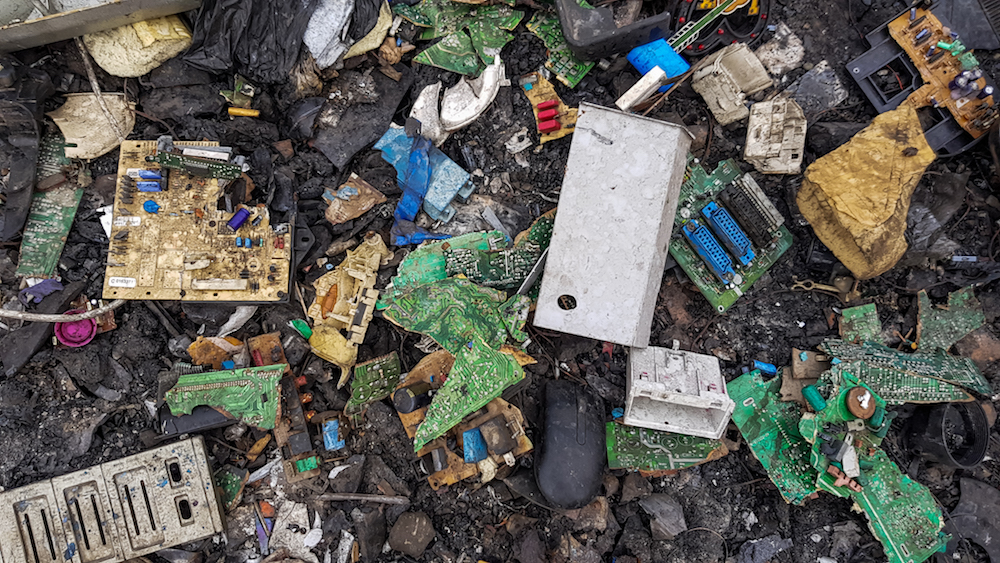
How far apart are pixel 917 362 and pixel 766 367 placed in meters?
1.19

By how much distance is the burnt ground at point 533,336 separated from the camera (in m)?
5.00

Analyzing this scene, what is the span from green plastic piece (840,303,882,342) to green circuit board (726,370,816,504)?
75 cm

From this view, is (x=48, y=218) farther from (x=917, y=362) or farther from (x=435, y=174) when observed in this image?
(x=917, y=362)

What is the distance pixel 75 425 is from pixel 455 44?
4954 millimetres

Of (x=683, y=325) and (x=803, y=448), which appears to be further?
(x=683, y=325)

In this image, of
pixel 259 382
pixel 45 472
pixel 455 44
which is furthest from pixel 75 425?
pixel 455 44

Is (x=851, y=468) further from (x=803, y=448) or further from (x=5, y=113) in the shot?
(x=5, y=113)

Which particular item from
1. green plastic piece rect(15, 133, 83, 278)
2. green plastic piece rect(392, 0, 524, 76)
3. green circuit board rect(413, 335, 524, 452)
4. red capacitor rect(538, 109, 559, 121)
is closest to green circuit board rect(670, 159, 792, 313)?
red capacitor rect(538, 109, 559, 121)

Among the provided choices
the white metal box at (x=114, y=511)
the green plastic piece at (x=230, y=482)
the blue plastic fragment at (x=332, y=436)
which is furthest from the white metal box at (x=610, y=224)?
the white metal box at (x=114, y=511)

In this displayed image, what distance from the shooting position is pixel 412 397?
4.87 meters

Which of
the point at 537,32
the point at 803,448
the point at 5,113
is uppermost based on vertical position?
the point at 5,113

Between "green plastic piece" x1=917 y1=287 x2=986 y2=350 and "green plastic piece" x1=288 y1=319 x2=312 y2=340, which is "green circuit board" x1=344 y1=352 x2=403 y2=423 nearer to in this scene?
"green plastic piece" x1=288 y1=319 x2=312 y2=340

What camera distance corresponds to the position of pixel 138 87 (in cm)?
532

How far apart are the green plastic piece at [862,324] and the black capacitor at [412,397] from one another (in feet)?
12.2
